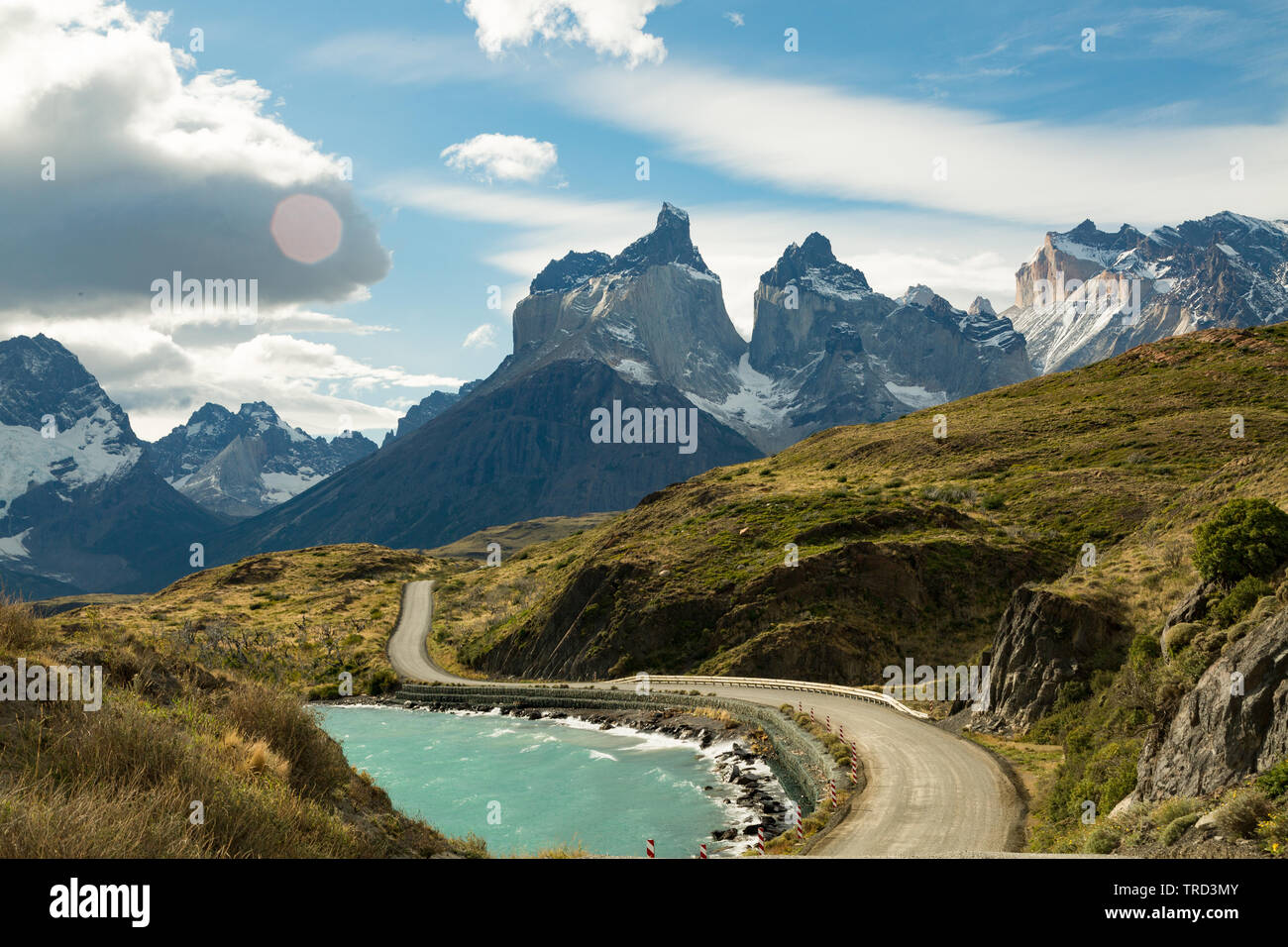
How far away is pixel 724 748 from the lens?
4919 cm

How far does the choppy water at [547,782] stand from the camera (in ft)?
123

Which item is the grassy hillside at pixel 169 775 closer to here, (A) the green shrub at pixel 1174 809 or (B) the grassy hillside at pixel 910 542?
(A) the green shrub at pixel 1174 809

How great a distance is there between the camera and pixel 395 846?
44.0 ft

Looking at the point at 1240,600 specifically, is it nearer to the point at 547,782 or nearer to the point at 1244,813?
the point at 1244,813

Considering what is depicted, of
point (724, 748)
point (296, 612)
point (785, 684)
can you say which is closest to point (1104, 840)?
point (724, 748)

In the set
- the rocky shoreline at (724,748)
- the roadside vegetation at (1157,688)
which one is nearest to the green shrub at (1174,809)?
the roadside vegetation at (1157,688)

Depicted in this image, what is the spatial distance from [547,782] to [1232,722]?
3705 cm

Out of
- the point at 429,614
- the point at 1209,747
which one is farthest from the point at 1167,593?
the point at 429,614

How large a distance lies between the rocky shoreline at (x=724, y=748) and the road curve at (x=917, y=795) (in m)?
4.46

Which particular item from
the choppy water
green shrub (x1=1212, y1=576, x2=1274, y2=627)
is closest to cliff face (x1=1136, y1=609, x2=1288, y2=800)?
green shrub (x1=1212, y1=576, x2=1274, y2=627)

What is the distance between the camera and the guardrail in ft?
154

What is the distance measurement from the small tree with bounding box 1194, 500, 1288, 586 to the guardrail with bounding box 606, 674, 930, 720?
19.8 m

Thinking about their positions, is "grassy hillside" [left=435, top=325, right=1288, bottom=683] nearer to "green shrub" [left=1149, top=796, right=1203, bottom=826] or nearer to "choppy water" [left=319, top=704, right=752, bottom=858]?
"choppy water" [left=319, top=704, right=752, bottom=858]
